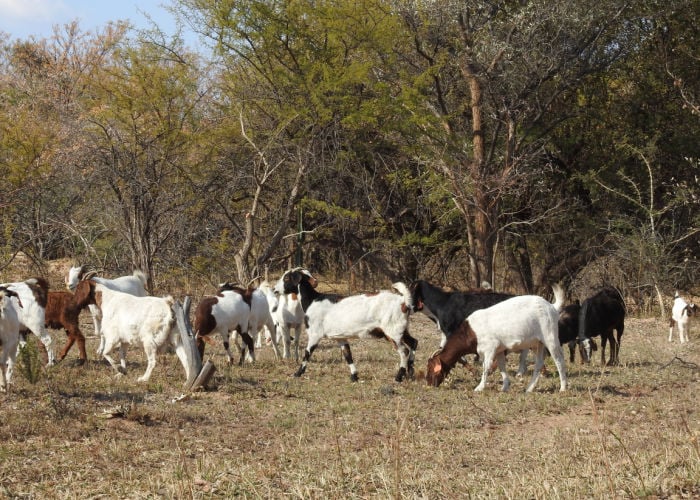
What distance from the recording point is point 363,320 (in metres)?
12.6

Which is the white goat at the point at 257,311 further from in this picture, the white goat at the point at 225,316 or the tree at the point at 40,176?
the tree at the point at 40,176

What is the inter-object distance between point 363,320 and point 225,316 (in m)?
2.55

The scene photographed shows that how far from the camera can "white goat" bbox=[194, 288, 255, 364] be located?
45.2 ft

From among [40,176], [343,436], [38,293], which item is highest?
[40,176]

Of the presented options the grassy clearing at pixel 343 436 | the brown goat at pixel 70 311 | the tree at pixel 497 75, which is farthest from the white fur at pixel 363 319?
the tree at pixel 497 75

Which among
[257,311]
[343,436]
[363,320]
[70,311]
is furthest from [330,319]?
[70,311]

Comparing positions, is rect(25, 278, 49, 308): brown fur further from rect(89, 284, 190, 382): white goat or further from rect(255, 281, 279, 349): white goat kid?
rect(255, 281, 279, 349): white goat kid

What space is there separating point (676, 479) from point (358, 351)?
1024 centimetres

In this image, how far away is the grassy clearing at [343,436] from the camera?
21.5 ft

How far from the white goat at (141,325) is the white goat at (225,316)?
1.44 metres

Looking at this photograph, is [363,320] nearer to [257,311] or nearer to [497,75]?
[257,311]

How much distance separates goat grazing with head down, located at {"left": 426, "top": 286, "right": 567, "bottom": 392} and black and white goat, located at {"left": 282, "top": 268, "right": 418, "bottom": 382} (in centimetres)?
80

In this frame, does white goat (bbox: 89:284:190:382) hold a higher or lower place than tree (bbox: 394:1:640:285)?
lower

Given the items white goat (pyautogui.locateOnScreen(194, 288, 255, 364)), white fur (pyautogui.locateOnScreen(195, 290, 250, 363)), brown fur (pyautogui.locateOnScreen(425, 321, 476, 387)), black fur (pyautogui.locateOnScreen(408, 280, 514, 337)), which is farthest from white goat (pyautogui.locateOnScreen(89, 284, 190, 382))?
black fur (pyautogui.locateOnScreen(408, 280, 514, 337))
